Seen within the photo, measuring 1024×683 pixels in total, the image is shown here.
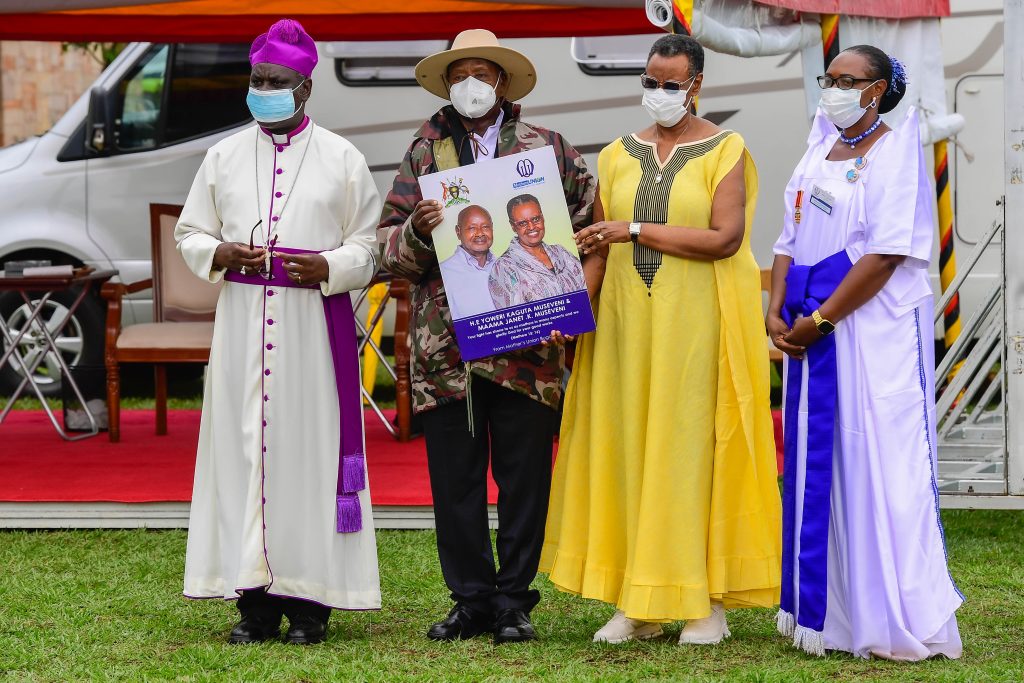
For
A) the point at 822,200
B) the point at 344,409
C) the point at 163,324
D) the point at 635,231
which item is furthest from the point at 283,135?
the point at 163,324

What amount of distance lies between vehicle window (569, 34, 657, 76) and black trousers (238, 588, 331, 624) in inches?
232

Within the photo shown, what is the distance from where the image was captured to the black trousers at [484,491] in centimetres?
478

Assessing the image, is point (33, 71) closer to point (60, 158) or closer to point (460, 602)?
point (60, 158)

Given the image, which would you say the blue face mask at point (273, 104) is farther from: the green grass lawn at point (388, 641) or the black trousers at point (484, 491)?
the green grass lawn at point (388, 641)

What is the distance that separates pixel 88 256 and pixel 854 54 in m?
6.75

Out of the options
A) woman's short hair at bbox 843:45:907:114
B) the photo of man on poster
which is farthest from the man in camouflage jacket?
woman's short hair at bbox 843:45:907:114

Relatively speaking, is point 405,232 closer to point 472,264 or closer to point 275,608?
point 472,264

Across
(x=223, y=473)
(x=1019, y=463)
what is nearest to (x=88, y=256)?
(x=223, y=473)

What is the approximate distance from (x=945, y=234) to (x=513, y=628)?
4.13 metres

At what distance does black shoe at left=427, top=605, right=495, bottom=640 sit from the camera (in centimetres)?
481

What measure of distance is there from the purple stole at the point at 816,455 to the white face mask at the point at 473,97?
42.9 inches

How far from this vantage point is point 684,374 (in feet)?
15.0

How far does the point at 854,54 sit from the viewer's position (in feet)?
15.0

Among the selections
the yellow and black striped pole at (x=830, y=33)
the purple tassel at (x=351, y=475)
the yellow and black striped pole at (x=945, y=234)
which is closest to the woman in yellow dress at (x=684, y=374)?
the purple tassel at (x=351, y=475)
